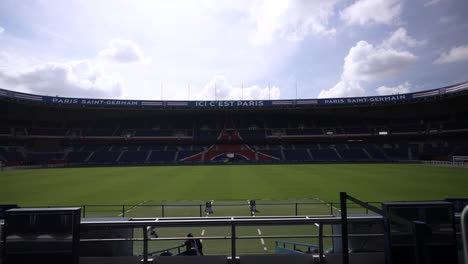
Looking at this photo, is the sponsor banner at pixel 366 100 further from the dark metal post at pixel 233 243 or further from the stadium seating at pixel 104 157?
the dark metal post at pixel 233 243

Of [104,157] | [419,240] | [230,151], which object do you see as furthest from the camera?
[230,151]

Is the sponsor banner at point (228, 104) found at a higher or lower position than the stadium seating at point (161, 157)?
higher

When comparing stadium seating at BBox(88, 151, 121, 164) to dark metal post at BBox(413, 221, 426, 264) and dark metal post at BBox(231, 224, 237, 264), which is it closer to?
dark metal post at BBox(231, 224, 237, 264)

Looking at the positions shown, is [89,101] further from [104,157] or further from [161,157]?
[161,157]

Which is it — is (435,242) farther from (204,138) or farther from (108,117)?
(108,117)

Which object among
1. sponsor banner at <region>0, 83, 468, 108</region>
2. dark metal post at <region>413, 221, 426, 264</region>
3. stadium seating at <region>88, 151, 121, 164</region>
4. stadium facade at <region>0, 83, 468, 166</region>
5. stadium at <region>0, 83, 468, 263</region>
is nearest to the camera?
dark metal post at <region>413, 221, 426, 264</region>

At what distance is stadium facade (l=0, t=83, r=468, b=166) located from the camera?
58875 mm

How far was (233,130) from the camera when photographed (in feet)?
241

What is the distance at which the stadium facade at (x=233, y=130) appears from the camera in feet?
193

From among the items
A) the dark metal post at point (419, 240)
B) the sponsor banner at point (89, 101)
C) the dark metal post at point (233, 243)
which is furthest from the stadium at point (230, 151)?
the dark metal post at point (419, 240)

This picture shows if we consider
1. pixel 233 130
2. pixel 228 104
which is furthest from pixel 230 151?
pixel 228 104

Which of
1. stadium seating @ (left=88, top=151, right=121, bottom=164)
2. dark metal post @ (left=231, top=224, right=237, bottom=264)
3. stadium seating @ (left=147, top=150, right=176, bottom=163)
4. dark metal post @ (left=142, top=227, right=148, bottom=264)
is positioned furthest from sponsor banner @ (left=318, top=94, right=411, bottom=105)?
dark metal post @ (left=142, top=227, right=148, bottom=264)

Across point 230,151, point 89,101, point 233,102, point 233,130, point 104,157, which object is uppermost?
point 233,102

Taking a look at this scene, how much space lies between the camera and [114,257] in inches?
147
